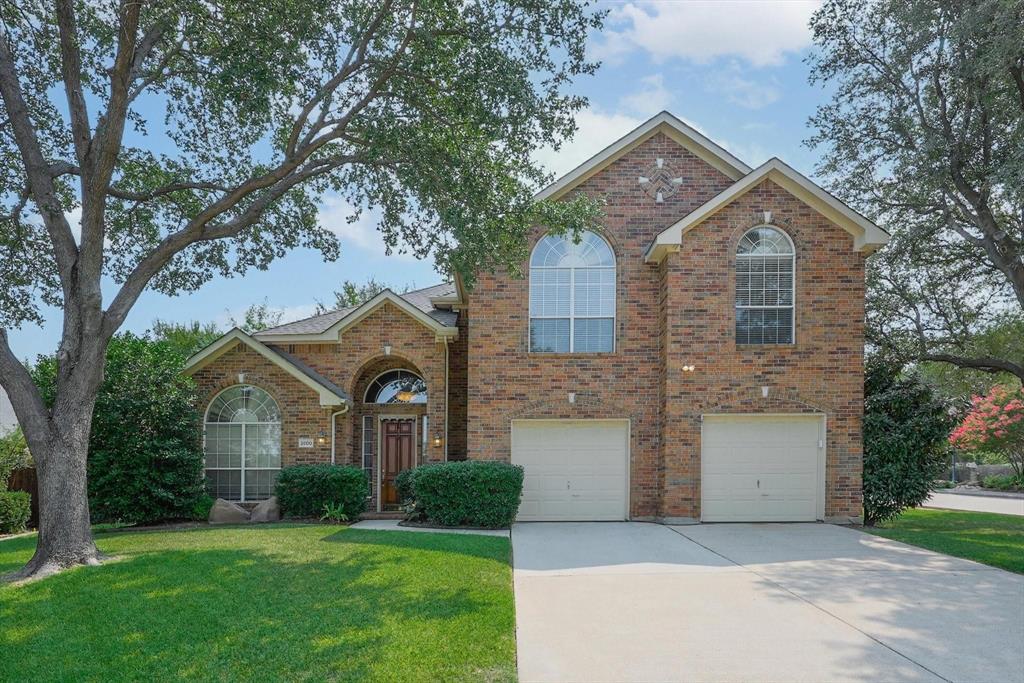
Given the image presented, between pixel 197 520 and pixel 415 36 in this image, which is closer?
pixel 415 36

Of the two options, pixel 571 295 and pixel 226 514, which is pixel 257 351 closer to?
pixel 226 514

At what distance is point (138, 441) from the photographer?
13.3 m

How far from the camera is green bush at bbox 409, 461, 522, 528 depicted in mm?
12453

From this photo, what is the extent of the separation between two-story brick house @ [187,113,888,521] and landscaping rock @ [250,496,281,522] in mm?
1149

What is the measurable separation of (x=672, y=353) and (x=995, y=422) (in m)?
9.05

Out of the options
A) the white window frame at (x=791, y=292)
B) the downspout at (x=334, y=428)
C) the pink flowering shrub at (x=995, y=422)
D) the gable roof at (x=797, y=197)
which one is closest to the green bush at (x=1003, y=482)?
the pink flowering shrub at (x=995, y=422)

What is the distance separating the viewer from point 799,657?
5609 millimetres

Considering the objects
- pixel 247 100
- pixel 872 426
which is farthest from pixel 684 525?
pixel 247 100

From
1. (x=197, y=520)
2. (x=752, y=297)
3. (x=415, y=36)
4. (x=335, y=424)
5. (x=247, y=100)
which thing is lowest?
(x=197, y=520)

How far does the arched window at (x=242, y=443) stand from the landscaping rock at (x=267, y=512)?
2.98 feet

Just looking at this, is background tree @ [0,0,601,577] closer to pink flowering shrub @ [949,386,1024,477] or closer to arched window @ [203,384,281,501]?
arched window @ [203,384,281,501]

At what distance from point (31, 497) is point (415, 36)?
42.8ft

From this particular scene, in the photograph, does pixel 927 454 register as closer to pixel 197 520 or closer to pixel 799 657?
pixel 799 657

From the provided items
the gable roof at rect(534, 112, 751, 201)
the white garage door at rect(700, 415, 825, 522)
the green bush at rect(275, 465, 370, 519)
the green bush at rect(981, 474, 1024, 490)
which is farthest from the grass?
the green bush at rect(981, 474, 1024, 490)
